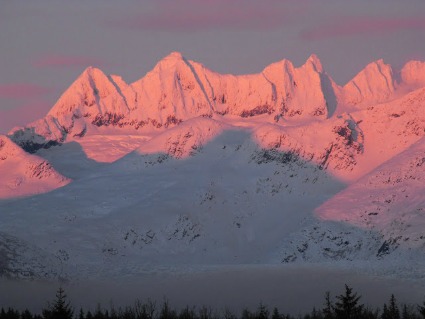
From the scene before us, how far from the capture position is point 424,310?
191 metres

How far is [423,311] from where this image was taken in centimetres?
19125

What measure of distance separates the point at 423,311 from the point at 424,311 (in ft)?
3.71

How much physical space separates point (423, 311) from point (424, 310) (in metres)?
0.65

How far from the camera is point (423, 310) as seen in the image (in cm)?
19162

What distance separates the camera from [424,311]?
624 feet

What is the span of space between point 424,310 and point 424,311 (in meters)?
0.51

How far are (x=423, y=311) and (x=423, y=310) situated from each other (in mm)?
387

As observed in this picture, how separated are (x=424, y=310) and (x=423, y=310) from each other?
1004 millimetres
